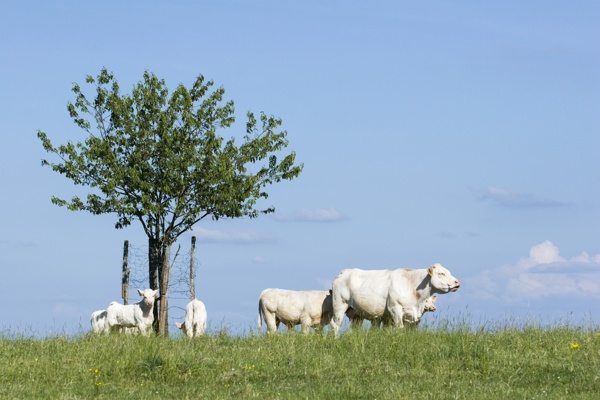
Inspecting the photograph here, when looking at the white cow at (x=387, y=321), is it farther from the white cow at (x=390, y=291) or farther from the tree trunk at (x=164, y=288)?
the tree trunk at (x=164, y=288)

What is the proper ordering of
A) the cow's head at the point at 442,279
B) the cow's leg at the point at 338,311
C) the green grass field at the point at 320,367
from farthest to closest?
1. the cow's leg at the point at 338,311
2. the cow's head at the point at 442,279
3. the green grass field at the point at 320,367

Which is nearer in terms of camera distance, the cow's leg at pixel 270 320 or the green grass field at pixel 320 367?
the green grass field at pixel 320 367

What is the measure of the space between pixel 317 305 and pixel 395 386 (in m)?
9.07

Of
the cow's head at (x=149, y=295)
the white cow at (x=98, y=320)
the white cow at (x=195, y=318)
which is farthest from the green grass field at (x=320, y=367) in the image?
the white cow at (x=98, y=320)

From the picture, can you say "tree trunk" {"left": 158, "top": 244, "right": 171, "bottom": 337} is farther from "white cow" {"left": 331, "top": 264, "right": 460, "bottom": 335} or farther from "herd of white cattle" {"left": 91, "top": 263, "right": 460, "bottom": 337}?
"white cow" {"left": 331, "top": 264, "right": 460, "bottom": 335}

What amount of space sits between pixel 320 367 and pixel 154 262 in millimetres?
15405

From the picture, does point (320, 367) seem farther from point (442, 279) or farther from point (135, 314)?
point (135, 314)

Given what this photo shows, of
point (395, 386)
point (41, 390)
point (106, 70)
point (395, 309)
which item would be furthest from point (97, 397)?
point (106, 70)

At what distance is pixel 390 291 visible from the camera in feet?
75.4

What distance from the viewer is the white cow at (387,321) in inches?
907

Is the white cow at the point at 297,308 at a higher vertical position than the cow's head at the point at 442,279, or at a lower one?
lower

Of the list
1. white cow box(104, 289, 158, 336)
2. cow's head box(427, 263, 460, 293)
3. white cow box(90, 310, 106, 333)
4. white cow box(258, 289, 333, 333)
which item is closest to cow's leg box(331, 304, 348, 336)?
white cow box(258, 289, 333, 333)

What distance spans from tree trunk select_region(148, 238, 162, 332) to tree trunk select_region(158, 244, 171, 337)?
0.21 meters

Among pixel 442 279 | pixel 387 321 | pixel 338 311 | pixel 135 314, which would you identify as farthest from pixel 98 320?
pixel 442 279
